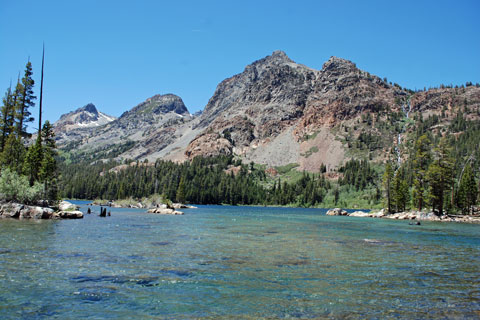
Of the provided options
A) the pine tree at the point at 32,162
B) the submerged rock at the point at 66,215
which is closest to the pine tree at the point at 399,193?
the submerged rock at the point at 66,215

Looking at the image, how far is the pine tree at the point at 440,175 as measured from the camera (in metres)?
74.9

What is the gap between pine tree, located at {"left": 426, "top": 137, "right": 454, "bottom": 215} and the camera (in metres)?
74.9

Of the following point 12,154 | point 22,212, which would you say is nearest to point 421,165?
point 22,212

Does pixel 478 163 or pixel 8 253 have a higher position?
pixel 478 163

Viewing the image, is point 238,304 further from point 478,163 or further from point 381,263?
point 478,163

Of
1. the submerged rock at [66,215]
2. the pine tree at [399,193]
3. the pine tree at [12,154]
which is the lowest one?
the submerged rock at [66,215]

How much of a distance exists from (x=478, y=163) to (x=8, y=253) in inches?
7298

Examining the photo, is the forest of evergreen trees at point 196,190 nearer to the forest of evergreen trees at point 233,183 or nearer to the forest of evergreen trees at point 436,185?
the forest of evergreen trees at point 233,183

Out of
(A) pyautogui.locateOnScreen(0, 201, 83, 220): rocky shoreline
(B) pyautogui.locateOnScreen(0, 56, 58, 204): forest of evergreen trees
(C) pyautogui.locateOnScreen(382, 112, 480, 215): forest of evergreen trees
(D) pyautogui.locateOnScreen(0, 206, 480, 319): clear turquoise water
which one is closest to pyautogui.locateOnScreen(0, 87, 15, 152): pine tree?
(B) pyautogui.locateOnScreen(0, 56, 58, 204): forest of evergreen trees

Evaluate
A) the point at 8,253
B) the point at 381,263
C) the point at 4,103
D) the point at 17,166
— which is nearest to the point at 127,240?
the point at 8,253

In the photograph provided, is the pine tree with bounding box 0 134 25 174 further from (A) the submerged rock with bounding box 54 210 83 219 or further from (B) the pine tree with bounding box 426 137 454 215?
(B) the pine tree with bounding box 426 137 454 215

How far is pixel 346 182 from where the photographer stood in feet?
637

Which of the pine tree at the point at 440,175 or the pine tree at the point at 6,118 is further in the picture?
the pine tree at the point at 440,175

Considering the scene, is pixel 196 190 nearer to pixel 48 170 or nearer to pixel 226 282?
pixel 48 170
